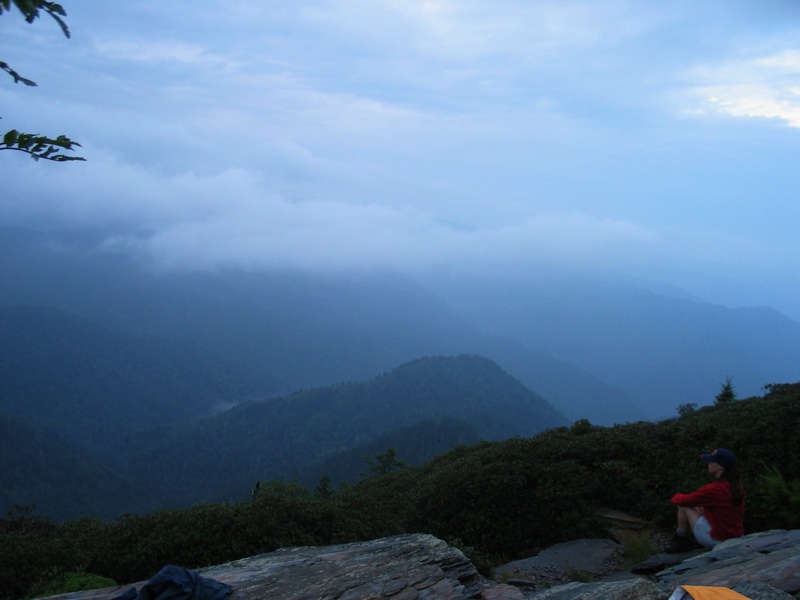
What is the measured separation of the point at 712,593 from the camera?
5742 millimetres

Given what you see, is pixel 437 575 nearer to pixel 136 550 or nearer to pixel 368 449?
pixel 136 550

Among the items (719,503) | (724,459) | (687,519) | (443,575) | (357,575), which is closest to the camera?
(357,575)

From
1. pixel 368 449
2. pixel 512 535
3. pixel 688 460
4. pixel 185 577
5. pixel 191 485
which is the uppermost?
pixel 185 577

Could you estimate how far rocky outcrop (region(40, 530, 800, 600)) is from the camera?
6590mm

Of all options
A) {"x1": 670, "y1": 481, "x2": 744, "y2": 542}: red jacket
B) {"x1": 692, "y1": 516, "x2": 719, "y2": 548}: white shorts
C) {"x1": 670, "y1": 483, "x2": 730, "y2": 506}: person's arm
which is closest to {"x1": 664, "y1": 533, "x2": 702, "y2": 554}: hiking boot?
{"x1": 692, "y1": 516, "x2": 719, "y2": 548}: white shorts

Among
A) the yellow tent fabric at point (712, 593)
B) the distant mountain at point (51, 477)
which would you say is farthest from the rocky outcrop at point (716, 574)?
the distant mountain at point (51, 477)

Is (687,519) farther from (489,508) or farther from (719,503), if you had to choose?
(489,508)

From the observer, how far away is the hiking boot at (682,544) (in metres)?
9.43

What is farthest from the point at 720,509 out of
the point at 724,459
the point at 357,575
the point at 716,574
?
the point at 357,575

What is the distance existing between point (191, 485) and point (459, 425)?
9203cm

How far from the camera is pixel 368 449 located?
466ft

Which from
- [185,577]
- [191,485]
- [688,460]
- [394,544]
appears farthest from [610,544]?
[191,485]

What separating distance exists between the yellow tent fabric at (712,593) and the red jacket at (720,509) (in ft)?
12.4

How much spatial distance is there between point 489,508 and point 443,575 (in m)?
5.61
